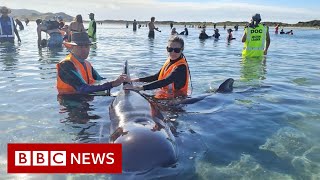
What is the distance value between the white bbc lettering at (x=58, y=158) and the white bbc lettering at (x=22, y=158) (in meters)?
0.32

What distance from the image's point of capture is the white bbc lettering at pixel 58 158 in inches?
205

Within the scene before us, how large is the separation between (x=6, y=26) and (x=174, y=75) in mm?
17051

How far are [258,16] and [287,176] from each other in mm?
12569

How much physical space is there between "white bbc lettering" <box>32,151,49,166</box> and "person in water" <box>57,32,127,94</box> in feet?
9.91

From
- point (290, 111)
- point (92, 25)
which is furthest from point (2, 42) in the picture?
point (290, 111)

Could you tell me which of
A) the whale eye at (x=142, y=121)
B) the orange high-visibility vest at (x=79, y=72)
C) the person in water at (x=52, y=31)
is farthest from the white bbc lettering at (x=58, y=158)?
the person in water at (x=52, y=31)

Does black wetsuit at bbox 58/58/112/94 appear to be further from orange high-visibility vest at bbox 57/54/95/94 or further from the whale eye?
the whale eye

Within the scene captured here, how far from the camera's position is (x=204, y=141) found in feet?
22.3

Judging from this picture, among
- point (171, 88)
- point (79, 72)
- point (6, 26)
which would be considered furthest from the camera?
point (6, 26)

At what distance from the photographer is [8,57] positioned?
18766 millimetres

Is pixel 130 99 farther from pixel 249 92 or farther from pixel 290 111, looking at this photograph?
pixel 249 92

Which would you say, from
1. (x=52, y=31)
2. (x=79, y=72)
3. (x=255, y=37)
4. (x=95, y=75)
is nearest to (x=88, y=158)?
(x=79, y=72)

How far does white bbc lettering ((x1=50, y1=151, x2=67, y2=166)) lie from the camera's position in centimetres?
520

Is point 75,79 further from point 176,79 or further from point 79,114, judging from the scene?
point 176,79
